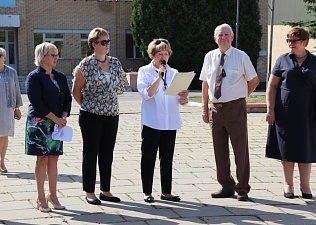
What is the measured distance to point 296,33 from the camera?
6484mm

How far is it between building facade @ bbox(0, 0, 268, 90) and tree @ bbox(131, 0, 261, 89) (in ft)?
14.6

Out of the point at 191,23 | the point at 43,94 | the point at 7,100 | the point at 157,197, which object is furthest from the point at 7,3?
the point at 43,94

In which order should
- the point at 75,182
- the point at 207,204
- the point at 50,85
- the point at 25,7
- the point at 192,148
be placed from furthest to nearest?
1. the point at 25,7
2. the point at 192,148
3. the point at 75,182
4. the point at 207,204
5. the point at 50,85

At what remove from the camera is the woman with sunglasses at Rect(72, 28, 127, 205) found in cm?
618

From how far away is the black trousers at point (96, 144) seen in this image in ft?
20.5

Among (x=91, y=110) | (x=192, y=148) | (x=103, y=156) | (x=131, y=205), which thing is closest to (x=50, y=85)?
(x=91, y=110)

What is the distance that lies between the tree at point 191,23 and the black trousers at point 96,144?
2509 centimetres

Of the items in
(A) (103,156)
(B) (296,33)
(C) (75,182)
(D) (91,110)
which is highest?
(B) (296,33)

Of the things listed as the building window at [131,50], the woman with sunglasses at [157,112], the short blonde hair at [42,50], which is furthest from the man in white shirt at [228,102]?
the building window at [131,50]

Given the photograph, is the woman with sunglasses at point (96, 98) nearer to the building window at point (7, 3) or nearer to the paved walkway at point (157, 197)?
the paved walkway at point (157, 197)

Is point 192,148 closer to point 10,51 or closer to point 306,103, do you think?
point 306,103

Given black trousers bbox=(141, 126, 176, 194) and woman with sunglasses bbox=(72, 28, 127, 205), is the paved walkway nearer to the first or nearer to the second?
black trousers bbox=(141, 126, 176, 194)

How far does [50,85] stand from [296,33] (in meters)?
2.67

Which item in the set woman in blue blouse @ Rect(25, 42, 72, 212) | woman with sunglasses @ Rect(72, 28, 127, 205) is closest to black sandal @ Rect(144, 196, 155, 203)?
woman with sunglasses @ Rect(72, 28, 127, 205)
